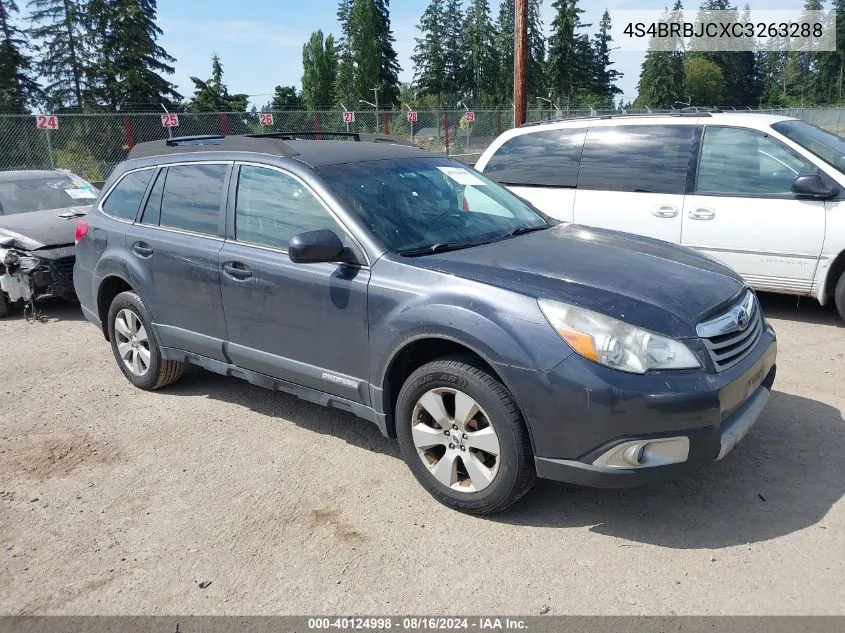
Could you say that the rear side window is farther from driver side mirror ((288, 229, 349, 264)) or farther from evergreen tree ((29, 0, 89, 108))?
evergreen tree ((29, 0, 89, 108))

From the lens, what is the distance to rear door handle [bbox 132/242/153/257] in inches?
190

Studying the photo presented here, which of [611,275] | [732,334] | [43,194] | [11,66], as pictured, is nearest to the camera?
[732,334]

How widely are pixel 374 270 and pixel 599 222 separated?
3981 millimetres

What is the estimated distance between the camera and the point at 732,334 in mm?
3314

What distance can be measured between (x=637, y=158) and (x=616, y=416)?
4.55 metres

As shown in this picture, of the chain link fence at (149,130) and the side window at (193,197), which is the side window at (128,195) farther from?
the chain link fence at (149,130)

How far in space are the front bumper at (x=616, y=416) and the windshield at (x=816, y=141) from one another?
3955 mm

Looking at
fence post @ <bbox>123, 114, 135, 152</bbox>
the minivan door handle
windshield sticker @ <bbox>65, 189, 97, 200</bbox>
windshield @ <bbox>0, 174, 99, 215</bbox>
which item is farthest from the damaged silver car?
fence post @ <bbox>123, 114, 135, 152</bbox>

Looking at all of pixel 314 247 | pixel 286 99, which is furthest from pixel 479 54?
pixel 314 247

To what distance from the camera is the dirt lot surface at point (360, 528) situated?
286 cm

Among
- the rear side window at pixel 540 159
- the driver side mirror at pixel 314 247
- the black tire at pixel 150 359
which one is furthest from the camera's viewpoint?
the rear side window at pixel 540 159

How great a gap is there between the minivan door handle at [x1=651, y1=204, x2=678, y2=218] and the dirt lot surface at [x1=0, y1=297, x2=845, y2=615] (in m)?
2.23

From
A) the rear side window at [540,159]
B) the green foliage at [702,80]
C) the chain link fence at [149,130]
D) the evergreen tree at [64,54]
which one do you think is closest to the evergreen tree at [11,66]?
the evergreen tree at [64,54]

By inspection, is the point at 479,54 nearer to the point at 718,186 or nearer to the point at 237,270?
the point at 718,186
